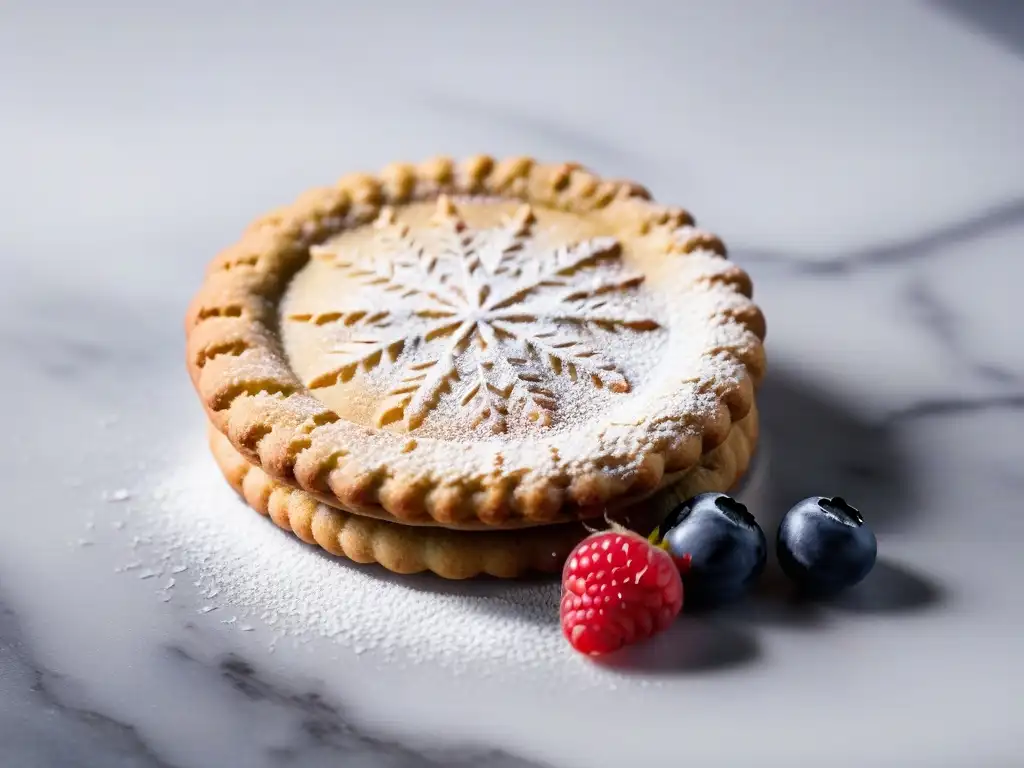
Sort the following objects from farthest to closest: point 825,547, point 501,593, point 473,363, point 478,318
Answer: point 478,318
point 473,363
point 501,593
point 825,547

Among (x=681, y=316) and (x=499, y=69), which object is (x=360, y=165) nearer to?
(x=499, y=69)

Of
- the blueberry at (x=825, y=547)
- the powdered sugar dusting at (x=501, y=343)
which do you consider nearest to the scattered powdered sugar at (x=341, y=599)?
the powdered sugar dusting at (x=501, y=343)

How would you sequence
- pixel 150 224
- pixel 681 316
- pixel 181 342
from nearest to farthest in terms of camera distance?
pixel 681 316, pixel 181 342, pixel 150 224

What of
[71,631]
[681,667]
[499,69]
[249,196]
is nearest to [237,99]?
[249,196]

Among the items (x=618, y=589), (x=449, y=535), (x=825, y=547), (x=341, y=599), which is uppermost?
(x=825, y=547)

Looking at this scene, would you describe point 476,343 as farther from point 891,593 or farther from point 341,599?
point 891,593

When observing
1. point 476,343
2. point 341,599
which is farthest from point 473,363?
point 341,599

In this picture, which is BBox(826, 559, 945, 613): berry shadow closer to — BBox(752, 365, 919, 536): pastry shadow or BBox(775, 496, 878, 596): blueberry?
BBox(775, 496, 878, 596): blueberry
